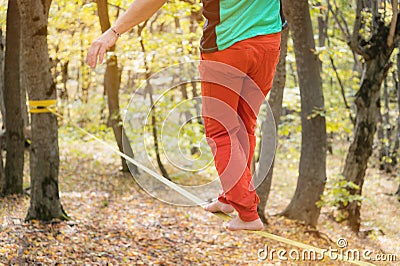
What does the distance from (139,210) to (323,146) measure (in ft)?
10.9

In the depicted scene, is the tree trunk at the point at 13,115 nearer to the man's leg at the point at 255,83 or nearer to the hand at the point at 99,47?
the hand at the point at 99,47

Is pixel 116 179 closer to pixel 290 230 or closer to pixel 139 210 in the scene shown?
pixel 139 210

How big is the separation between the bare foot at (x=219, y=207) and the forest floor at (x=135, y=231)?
202 cm

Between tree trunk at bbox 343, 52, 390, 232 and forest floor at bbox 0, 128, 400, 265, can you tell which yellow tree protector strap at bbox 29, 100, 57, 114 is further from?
tree trunk at bbox 343, 52, 390, 232

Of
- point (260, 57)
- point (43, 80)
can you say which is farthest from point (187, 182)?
point (260, 57)

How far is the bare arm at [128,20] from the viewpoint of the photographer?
2.75 meters

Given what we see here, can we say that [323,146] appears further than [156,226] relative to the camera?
Yes

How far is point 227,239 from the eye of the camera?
25.6 ft

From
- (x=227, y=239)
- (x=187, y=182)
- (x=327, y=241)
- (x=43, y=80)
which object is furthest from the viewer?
(x=187, y=182)

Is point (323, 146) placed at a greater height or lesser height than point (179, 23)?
lesser

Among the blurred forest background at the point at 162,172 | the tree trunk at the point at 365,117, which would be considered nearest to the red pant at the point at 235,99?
the blurred forest background at the point at 162,172

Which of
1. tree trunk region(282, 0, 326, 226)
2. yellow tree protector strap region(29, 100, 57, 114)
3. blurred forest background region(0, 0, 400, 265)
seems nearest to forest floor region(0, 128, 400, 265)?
blurred forest background region(0, 0, 400, 265)
